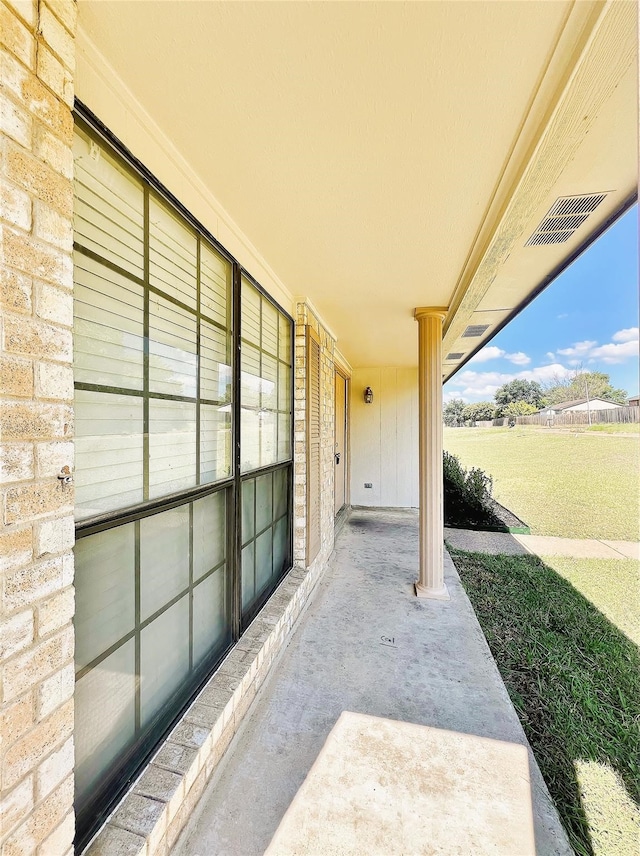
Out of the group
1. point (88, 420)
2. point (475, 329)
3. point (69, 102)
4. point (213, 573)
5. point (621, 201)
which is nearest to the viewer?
point (69, 102)

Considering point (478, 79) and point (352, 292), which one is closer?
point (478, 79)

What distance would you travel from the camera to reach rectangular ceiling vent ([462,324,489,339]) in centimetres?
404

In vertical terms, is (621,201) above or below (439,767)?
above

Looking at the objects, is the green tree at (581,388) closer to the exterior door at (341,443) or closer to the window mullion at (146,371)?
the window mullion at (146,371)

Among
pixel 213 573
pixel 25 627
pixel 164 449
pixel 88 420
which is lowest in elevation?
pixel 213 573

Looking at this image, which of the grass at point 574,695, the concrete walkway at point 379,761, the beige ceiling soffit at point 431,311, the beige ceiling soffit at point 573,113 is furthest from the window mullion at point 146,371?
the beige ceiling soffit at point 431,311

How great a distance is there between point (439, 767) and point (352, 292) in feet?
10.3

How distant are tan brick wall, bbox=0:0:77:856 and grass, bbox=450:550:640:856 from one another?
1919mm

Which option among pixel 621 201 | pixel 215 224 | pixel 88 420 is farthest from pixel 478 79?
pixel 88 420

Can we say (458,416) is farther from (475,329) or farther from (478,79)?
(478,79)

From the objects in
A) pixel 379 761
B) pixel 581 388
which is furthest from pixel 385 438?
pixel 379 761

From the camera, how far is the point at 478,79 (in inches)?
48.8

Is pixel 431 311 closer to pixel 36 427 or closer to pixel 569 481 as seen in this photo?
pixel 36 427

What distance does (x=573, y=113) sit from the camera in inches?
52.1
